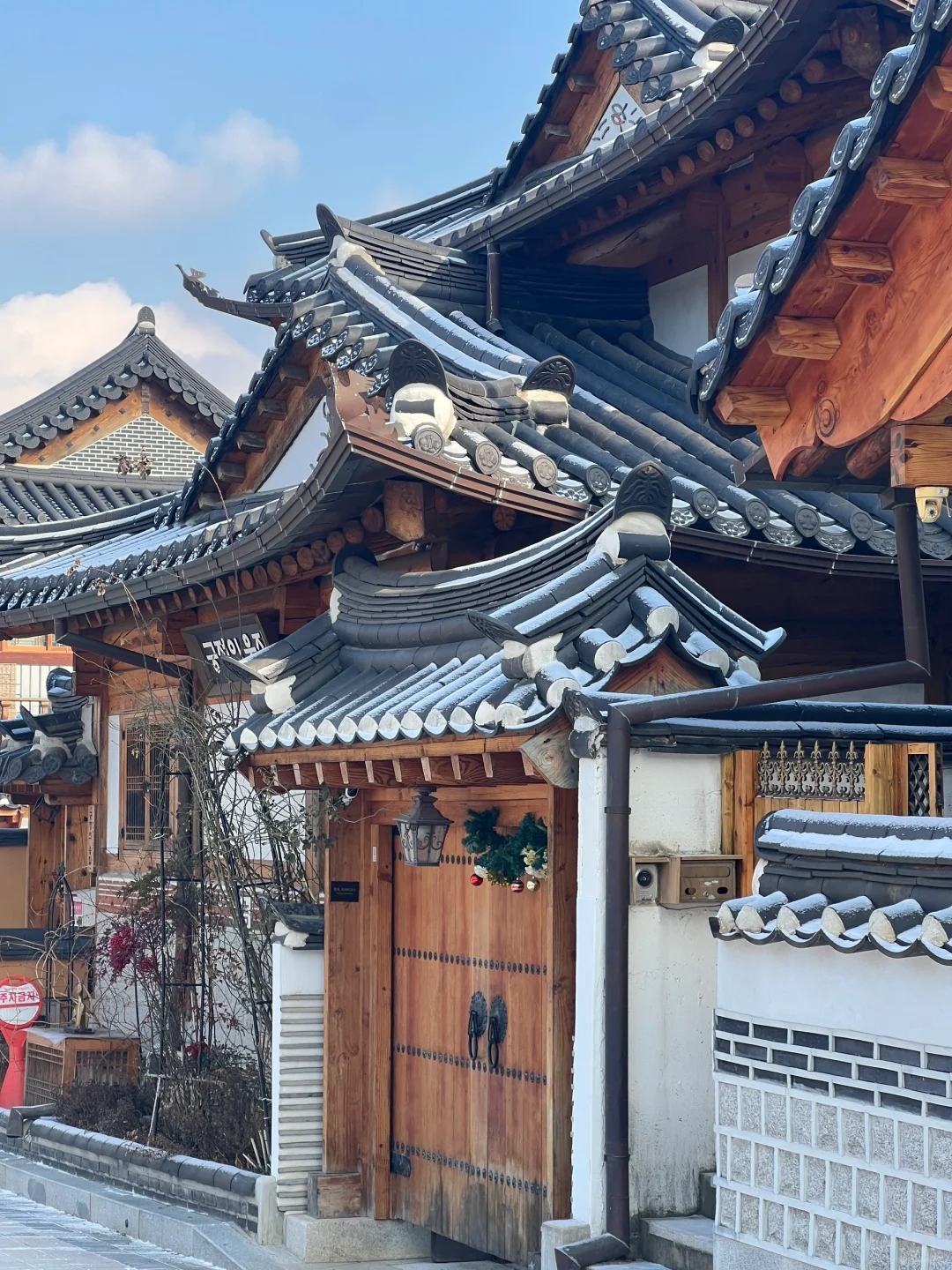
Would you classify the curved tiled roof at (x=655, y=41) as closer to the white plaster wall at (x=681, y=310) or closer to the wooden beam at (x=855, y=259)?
the white plaster wall at (x=681, y=310)

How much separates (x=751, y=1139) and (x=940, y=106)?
11.4 feet

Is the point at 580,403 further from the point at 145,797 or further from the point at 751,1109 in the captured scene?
the point at 145,797

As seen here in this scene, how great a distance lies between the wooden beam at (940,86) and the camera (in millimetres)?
5016

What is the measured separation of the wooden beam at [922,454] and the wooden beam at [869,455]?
0.12 meters

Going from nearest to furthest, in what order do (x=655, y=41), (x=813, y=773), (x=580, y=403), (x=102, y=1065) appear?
(x=813, y=773) → (x=580, y=403) → (x=655, y=41) → (x=102, y=1065)

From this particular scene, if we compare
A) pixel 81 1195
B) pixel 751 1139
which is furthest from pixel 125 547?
pixel 751 1139

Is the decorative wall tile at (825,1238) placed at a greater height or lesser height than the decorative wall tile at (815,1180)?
lesser

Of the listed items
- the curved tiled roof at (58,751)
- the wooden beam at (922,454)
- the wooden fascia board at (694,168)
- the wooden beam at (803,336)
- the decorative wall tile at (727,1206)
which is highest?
the wooden fascia board at (694,168)

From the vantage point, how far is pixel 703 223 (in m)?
11.5

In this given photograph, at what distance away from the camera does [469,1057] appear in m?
8.68

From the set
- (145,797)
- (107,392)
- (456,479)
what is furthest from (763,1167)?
(107,392)

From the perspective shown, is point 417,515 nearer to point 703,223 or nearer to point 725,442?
point 725,442

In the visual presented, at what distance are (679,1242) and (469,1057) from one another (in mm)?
2196

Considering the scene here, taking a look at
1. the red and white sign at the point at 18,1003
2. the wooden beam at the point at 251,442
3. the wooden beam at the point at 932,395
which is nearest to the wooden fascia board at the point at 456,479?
the wooden beam at the point at 932,395
